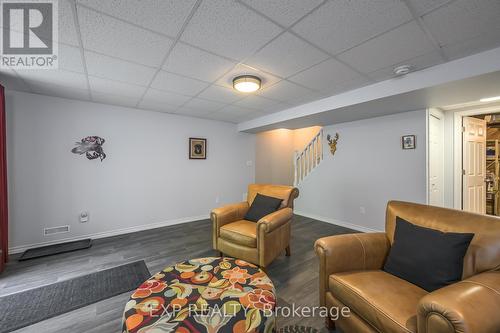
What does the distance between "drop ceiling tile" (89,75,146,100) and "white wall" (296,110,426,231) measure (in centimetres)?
376

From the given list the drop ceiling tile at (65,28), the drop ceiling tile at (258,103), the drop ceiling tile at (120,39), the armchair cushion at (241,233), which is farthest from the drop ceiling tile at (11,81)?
the armchair cushion at (241,233)

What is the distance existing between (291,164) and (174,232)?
4.06m

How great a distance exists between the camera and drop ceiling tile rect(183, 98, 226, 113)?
11.0 feet

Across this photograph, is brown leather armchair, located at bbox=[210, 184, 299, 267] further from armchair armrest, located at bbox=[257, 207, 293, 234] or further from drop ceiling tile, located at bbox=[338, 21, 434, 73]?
drop ceiling tile, located at bbox=[338, 21, 434, 73]

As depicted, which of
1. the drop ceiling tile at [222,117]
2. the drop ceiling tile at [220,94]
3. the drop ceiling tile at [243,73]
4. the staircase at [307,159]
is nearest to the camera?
the drop ceiling tile at [243,73]

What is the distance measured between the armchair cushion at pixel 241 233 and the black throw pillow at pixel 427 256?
51.1 inches

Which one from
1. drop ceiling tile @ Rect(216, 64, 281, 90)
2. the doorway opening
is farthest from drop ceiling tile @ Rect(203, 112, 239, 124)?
the doorway opening

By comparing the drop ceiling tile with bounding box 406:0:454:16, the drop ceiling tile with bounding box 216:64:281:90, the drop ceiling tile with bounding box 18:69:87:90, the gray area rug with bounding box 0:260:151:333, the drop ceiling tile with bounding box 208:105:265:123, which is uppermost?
the drop ceiling tile with bounding box 208:105:265:123

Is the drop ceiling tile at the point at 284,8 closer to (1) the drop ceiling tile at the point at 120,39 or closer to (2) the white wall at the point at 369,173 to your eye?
(1) the drop ceiling tile at the point at 120,39

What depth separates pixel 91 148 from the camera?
3365 mm

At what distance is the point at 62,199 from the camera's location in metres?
3.15

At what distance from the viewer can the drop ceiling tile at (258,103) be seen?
3.23m

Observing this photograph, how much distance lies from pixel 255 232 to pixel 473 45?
107 inches

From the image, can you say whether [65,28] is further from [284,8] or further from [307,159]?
[307,159]
